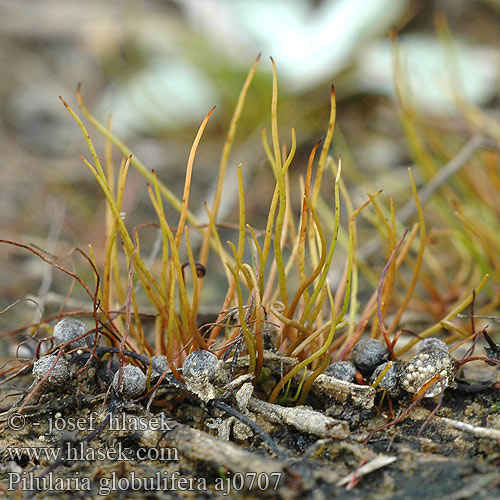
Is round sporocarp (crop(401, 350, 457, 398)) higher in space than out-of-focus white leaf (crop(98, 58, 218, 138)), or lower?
lower

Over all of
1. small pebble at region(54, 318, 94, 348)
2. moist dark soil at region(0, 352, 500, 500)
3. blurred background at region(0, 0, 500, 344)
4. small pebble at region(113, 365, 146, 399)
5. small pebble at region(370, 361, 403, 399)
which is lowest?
moist dark soil at region(0, 352, 500, 500)

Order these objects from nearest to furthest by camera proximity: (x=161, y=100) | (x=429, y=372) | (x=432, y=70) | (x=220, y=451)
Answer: (x=220, y=451)
(x=429, y=372)
(x=432, y=70)
(x=161, y=100)

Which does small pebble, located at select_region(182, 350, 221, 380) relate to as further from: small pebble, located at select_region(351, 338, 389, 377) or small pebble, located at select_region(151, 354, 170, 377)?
small pebble, located at select_region(351, 338, 389, 377)

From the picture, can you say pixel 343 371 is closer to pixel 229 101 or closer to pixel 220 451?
pixel 220 451

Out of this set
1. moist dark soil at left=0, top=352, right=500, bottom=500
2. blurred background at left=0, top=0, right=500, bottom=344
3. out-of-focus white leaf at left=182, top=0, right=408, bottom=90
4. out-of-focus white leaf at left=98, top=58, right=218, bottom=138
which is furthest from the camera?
out-of-focus white leaf at left=98, top=58, right=218, bottom=138

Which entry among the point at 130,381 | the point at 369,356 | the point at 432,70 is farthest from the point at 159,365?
the point at 432,70

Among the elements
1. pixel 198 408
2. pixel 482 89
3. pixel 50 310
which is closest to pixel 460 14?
pixel 482 89

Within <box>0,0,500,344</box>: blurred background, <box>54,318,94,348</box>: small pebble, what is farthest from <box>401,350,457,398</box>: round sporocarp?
<box>0,0,500,344</box>: blurred background

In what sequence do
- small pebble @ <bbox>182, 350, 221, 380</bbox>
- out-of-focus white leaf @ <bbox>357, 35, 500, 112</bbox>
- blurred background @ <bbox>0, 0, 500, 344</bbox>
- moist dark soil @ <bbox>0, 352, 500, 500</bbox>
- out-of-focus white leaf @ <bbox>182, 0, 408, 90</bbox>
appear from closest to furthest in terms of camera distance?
moist dark soil @ <bbox>0, 352, 500, 500</bbox>
small pebble @ <bbox>182, 350, 221, 380</bbox>
blurred background @ <bbox>0, 0, 500, 344</bbox>
out-of-focus white leaf @ <bbox>357, 35, 500, 112</bbox>
out-of-focus white leaf @ <bbox>182, 0, 408, 90</bbox>

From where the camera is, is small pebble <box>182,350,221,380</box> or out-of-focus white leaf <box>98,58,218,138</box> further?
out-of-focus white leaf <box>98,58,218,138</box>

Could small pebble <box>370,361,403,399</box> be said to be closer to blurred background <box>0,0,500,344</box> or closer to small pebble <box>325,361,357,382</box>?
small pebble <box>325,361,357,382</box>
